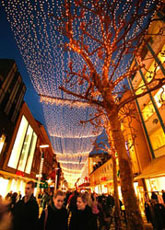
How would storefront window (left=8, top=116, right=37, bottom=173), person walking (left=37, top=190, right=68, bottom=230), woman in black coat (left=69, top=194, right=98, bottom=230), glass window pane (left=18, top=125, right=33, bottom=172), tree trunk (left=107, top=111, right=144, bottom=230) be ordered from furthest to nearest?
glass window pane (left=18, top=125, right=33, bottom=172), storefront window (left=8, top=116, right=37, bottom=173), tree trunk (left=107, top=111, right=144, bottom=230), woman in black coat (left=69, top=194, right=98, bottom=230), person walking (left=37, top=190, right=68, bottom=230)

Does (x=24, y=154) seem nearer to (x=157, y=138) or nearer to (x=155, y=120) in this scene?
(x=157, y=138)

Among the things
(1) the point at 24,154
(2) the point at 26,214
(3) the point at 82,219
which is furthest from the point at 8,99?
(3) the point at 82,219

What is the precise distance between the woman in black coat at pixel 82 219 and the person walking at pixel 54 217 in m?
0.30

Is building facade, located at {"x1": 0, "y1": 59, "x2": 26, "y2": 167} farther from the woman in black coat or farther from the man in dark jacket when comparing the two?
the woman in black coat

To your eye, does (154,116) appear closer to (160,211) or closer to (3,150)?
(160,211)

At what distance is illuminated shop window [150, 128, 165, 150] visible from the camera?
1192 cm

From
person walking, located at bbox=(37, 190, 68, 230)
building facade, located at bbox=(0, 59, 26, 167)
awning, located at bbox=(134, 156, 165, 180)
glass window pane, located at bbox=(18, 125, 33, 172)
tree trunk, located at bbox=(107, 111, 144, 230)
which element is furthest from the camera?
glass window pane, located at bbox=(18, 125, 33, 172)

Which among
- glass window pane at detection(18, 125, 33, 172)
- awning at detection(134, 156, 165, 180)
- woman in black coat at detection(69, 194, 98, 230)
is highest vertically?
glass window pane at detection(18, 125, 33, 172)

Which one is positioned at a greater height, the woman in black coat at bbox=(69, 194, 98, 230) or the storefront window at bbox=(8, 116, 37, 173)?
the storefront window at bbox=(8, 116, 37, 173)

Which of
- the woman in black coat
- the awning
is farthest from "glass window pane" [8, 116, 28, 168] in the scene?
the awning

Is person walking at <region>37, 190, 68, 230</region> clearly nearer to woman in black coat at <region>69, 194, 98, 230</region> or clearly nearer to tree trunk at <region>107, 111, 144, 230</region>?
woman in black coat at <region>69, 194, 98, 230</region>

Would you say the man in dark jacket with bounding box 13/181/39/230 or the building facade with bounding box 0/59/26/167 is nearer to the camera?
the man in dark jacket with bounding box 13/181/39/230

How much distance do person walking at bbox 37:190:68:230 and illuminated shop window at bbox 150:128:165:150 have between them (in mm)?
12424

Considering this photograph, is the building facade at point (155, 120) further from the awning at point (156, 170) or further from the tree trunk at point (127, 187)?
the tree trunk at point (127, 187)
